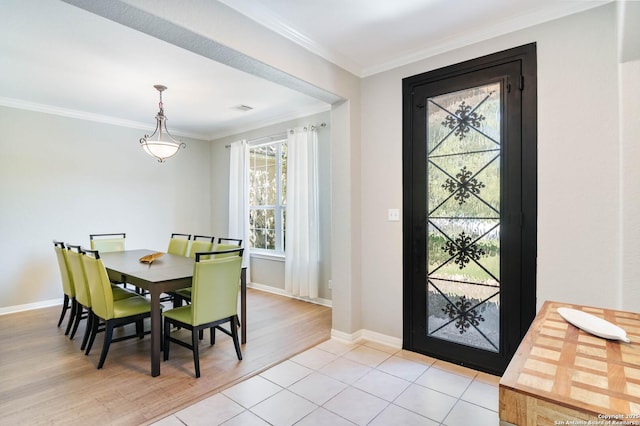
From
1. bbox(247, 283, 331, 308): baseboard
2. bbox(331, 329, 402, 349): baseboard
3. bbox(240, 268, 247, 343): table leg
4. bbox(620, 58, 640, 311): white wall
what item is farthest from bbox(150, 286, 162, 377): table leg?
bbox(620, 58, 640, 311): white wall

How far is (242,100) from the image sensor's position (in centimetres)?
428

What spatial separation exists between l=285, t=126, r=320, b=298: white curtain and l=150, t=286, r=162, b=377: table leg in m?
2.25

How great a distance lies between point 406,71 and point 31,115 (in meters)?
4.76

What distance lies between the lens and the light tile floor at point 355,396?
2.06m

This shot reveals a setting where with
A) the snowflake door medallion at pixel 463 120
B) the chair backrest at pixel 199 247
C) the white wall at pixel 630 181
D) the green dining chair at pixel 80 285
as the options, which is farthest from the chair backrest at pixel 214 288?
the white wall at pixel 630 181

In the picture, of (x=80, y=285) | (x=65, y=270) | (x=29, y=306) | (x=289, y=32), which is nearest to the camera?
(x=289, y=32)

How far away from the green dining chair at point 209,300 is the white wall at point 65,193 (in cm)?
290

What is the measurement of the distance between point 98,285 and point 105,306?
0.18 m

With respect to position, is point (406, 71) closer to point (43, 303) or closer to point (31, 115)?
point (31, 115)

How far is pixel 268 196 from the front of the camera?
5.46m

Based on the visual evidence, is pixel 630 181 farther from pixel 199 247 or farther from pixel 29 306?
pixel 29 306

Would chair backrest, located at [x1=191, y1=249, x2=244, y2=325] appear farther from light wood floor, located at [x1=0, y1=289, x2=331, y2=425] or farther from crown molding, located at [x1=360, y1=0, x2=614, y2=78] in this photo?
crown molding, located at [x1=360, y1=0, x2=614, y2=78]

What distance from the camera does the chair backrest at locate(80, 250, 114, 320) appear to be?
268 cm

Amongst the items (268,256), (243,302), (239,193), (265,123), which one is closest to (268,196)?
(239,193)
